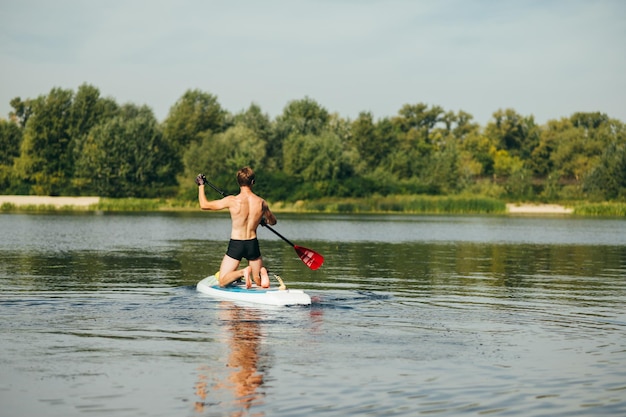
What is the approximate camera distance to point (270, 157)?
115 m

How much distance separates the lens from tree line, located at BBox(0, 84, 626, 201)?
10444 cm

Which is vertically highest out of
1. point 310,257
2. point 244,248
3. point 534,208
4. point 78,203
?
point 534,208

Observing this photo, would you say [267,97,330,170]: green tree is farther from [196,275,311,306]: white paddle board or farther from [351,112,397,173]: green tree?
[196,275,311,306]: white paddle board

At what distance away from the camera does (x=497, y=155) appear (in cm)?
13362

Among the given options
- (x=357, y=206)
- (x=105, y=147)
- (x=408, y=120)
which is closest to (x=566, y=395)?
(x=357, y=206)

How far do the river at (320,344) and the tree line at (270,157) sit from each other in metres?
76.7

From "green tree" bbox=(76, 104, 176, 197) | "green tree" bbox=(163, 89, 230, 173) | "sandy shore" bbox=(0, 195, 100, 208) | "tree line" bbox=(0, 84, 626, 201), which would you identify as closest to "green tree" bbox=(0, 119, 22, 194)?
"tree line" bbox=(0, 84, 626, 201)

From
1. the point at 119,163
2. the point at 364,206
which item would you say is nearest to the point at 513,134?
the point at 364,206

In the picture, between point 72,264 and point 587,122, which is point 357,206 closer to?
point 587,122

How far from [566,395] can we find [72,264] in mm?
20832

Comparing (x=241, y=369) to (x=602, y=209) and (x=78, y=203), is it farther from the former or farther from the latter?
(x=78, y=203)

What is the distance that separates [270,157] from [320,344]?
101962 millimetres

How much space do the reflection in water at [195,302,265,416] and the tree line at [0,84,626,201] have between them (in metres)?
87.1

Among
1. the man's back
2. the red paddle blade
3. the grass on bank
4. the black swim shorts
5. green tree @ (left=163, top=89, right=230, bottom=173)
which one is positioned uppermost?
green tree @ (left=163, top=89, right=230, bottom=173)
